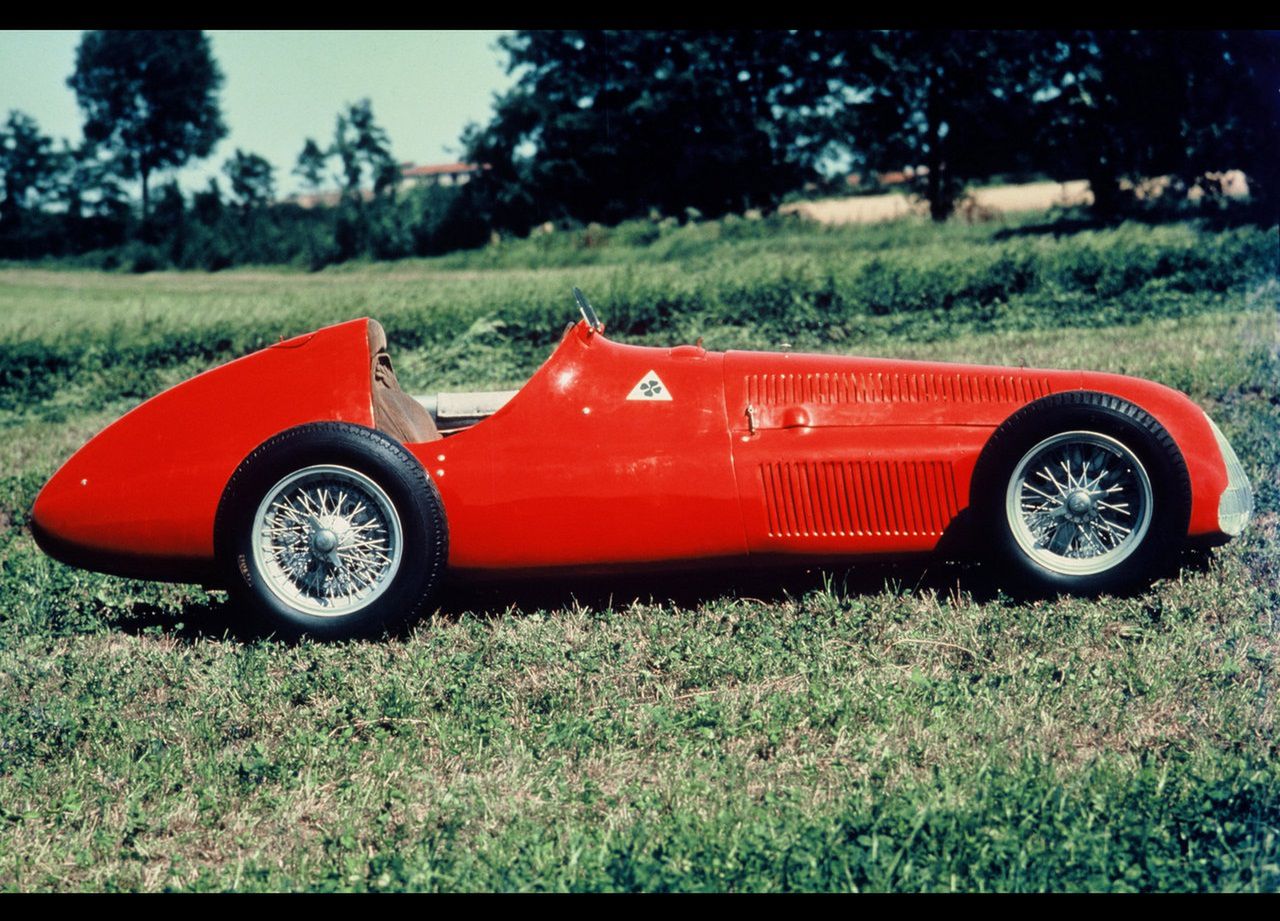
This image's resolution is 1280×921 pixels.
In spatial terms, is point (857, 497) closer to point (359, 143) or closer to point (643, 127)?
point (643, 127)

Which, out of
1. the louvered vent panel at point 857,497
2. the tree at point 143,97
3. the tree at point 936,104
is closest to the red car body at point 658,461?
the louvered vent panel at point 857,497

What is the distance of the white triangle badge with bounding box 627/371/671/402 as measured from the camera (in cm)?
502

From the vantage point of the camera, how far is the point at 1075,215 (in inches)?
1246

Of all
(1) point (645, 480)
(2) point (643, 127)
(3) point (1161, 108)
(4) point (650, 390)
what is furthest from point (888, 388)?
(2) point (643, 127)

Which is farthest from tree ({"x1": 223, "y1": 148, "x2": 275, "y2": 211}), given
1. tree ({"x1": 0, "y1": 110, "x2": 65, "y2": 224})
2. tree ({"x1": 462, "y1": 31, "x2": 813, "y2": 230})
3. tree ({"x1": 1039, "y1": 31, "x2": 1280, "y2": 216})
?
tree ({"x1": 1039, "y1": 31, "x2": 1280, "y2": 216})

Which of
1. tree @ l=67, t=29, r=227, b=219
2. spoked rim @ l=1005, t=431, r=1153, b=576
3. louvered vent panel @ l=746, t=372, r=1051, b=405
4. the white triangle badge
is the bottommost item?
spoked rim @ l=1005, t=431, r=1153, b=576

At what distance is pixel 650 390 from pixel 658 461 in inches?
13.6

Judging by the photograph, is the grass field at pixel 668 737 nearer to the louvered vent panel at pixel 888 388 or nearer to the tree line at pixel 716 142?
the louvered vent panel at pixel 888 388

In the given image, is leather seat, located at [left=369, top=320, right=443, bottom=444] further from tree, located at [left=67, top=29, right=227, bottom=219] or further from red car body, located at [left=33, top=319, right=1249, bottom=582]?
tree, located at [left=67, top=29, right=227, bottom=219]

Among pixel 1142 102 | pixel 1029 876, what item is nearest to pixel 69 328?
pixel 1029 876

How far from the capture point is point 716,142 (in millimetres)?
45375

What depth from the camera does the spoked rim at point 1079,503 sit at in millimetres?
4656

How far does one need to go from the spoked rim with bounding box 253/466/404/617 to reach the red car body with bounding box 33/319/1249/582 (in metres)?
0.28

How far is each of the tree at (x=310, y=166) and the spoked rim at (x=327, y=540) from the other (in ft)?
231
